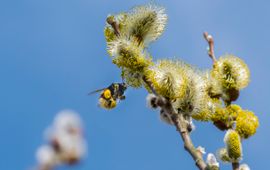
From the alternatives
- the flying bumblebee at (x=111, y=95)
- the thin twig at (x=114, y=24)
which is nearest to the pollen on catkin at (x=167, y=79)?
the flying bumblebee at (x=111, y=95)

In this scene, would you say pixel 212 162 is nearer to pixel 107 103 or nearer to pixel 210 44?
pixel 107 103

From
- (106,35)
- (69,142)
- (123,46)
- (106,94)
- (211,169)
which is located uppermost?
(106,35)

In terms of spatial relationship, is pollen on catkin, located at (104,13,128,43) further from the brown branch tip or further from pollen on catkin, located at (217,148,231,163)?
pollen on catkin, located at (217,148,231,163)

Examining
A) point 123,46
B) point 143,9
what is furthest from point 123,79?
point 143,9

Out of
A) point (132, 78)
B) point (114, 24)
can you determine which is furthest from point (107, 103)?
point (114, 24)

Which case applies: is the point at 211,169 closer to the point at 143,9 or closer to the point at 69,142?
the point at 143,9

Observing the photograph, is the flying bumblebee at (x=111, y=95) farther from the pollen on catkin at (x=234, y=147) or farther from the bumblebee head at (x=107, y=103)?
the pollen on catkin at (x=234, y=147)
